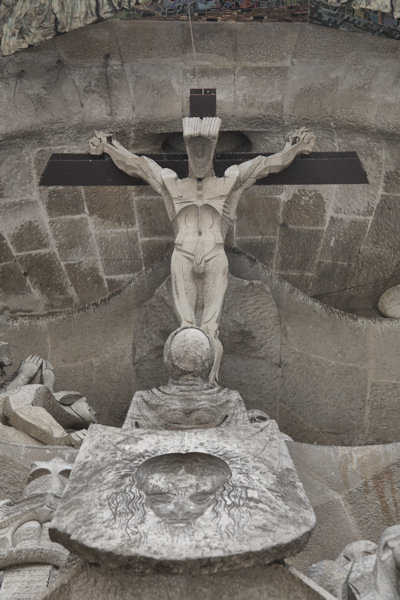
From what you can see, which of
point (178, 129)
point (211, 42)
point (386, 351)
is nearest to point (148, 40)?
point (211, 42)

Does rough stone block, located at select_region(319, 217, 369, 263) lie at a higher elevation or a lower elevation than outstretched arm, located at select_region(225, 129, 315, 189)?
lower

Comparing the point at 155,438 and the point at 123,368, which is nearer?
the point at 155,438

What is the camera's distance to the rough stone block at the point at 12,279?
40.6 feet

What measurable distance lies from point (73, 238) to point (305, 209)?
2204mm

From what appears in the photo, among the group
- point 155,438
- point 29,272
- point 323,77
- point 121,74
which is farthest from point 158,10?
point 155,438

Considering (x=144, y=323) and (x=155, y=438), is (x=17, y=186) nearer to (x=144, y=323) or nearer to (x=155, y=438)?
(x=144, y=323)

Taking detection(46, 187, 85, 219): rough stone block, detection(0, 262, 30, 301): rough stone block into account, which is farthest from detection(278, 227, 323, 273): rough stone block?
detection(0, 262, 30, 301): rough stone block

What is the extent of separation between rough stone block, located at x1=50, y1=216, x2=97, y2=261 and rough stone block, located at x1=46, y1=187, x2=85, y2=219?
7 cm

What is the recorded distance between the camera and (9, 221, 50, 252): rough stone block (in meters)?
12.5

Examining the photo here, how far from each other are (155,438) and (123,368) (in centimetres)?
459

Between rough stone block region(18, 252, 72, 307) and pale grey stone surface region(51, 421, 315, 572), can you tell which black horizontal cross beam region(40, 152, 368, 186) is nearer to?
rough stone block region(18, 252, 72, 307)

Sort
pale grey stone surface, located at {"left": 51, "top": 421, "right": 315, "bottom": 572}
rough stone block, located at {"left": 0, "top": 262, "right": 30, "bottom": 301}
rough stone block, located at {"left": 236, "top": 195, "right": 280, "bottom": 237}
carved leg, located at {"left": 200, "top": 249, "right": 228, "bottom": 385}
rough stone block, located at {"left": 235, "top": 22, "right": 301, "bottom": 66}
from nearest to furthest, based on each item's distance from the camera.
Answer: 1. pale grey stone surface, located at {"left": 51, "top": 421, "right": 315, "bottom": 572}
2. carved leg, located at {"left": 200, "top": 249, "right": 228, "bottom": 385}
3. rough stone block, located at {"left": 0, "top": 262, "right": 30, "bottom": 301}
4. rough stone block, located at {"left": 236, "top": 195, "right": 280, "bottom": 237}
5. rough stone block, located at {"left": 235, "top": 22, "right": 301, "bottom": 66}

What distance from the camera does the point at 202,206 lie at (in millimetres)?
10242

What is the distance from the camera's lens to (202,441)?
6.04 m
